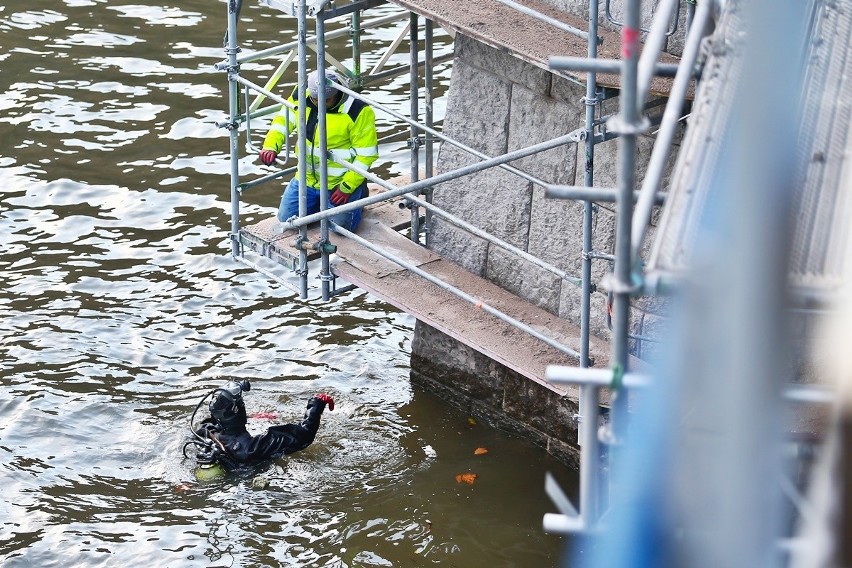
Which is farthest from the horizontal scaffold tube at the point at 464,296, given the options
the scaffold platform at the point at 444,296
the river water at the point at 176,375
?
the river water at the point at 176,375

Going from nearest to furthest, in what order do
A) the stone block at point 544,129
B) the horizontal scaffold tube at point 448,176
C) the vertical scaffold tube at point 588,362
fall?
the vertical scaffold tube at point 588,362
the horizontal scaffold tube at point 448,176
the stone block at point 544,129

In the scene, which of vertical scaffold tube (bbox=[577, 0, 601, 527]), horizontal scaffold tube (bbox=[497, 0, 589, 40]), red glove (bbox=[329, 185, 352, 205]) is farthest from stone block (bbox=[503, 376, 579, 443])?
horizontal scaffold tube (bbox=[497, 0, 589, 40])

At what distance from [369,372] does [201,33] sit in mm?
7973

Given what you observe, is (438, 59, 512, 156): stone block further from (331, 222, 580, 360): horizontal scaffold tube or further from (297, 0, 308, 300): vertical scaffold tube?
(297, 0, 308, 300): vertical scaffold tube

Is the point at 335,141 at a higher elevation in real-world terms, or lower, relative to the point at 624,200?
lower

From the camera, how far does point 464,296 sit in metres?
8.28

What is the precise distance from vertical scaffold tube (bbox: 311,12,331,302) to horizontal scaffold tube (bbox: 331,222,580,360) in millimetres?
191

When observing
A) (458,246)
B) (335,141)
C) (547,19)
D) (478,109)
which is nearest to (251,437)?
(458,246)

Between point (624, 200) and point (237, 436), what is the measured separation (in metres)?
5.46

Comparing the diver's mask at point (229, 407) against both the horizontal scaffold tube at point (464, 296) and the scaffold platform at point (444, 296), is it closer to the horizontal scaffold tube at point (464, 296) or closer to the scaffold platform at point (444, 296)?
the scaffold platform at point (444, 296)

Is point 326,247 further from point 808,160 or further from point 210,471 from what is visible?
point 808,160

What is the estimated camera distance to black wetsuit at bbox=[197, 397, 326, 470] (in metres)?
8.91

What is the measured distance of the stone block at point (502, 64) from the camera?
333 inches

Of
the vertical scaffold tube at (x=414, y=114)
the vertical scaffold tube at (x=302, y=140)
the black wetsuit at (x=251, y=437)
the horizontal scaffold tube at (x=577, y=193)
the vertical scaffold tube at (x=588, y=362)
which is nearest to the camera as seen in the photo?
the vertical scaffold tube at (x=588, y=362)
